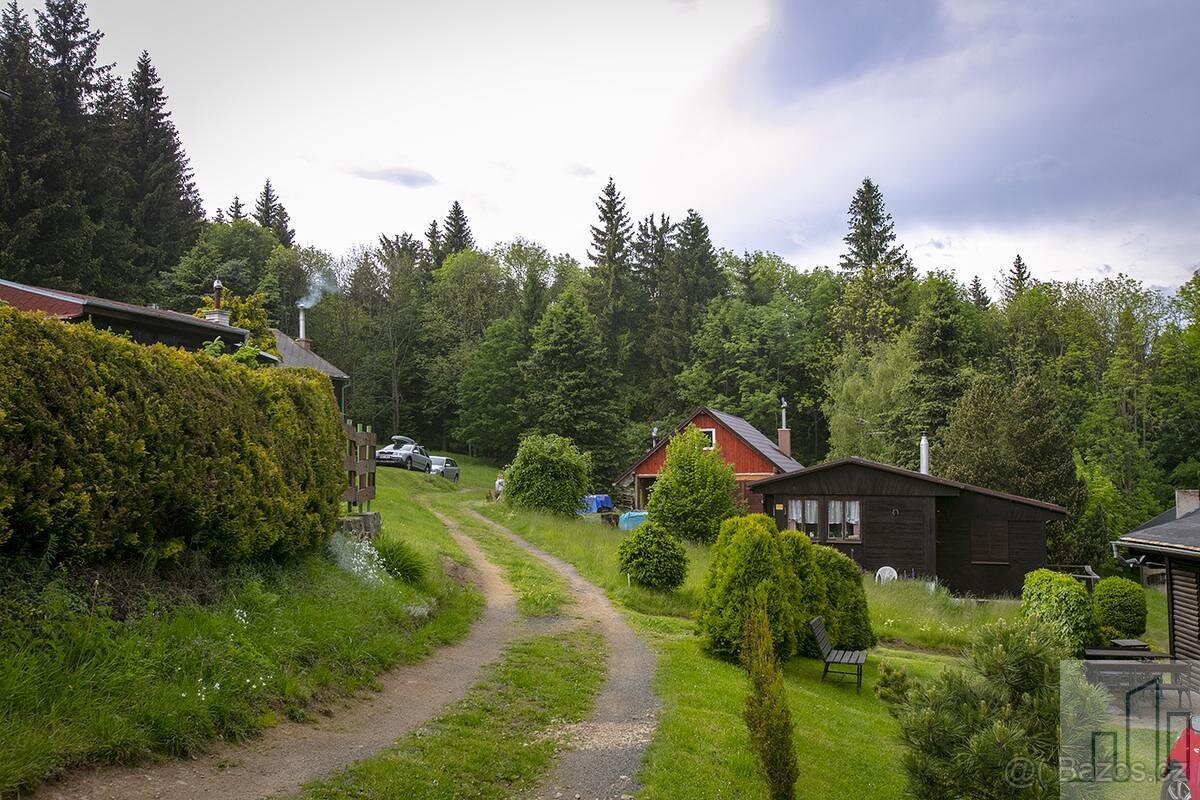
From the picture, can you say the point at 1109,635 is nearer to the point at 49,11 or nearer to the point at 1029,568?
the point at 1029,568

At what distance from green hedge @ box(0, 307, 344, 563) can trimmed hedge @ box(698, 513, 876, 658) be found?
652cm

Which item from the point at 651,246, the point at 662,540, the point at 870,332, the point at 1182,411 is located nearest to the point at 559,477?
the point at 662,540

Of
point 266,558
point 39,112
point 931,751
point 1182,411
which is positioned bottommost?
point 931,751

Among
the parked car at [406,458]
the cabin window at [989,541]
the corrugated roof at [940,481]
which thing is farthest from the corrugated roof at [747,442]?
the cabin window at [989,541]

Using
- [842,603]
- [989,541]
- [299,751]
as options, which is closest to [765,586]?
[842,603]

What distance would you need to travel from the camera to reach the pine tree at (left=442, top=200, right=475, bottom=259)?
8406 centimetres

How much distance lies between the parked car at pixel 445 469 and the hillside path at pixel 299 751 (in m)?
35.8

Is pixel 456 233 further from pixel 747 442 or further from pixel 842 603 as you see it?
pixel 842 603

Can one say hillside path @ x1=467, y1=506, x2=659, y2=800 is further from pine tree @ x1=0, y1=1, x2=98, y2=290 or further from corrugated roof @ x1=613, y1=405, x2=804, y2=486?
pine tree @ x1=0, y1=1, x2=98, y2=290

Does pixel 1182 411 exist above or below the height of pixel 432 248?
below

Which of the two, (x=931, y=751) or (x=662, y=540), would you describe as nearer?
(x=931, y=751)

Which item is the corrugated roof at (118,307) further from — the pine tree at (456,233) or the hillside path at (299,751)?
the pine tree at (456,233)

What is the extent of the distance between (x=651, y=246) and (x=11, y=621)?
228 ft

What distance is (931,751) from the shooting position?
645 centimetres
